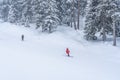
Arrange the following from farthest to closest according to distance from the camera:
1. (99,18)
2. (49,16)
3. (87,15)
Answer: (49,16) → (87,15) → (99,18)

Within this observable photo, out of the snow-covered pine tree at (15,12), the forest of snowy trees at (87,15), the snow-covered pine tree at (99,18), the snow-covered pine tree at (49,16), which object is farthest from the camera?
the snow-covered pine tree at (15,12)

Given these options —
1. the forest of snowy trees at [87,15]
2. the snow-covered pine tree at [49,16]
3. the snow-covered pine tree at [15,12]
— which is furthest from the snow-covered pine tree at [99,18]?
the snow-covered pine tree at [15,12]

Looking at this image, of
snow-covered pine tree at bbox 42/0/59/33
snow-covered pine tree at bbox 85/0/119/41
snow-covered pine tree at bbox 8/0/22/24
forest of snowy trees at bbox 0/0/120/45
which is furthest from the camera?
snow-covered pine tree at bbox 8/0/22/24

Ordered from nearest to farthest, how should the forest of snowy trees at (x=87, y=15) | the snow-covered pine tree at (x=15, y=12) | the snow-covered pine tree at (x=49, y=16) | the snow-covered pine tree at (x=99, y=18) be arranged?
1. the forest of snowy trees at (x=87, y=15)
2. the snow-covered pine tree at (x=99, y=18)
3. the snow-covered pine tree at (x=49, y=16)
4. the snow-covered pine tree at (x=15, y=12)

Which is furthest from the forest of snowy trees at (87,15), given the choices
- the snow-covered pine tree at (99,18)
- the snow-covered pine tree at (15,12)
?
the snow-covered pine tree at (15,12)

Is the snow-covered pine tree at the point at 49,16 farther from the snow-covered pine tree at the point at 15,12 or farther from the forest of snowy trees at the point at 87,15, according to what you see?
the snow-covered pine tree at the point at 15,12

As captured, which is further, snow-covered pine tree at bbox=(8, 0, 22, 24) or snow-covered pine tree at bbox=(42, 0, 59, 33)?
snow-covered pine tree at bbox=(8, 0, 22, 24)

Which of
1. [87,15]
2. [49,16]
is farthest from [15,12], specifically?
[87,15]

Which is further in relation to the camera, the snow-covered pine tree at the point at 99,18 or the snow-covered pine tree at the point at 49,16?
the snow-covered pine tree at the point at 49,16

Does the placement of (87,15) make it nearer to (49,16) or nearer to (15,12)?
(49,16)

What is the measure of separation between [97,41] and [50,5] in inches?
477

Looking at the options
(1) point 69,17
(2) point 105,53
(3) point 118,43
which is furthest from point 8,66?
(1) point 69,17

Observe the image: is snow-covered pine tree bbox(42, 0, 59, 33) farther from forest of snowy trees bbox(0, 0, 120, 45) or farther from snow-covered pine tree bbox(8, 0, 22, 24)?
snow-covered pine tree bbox(8, 0, 22, 24)

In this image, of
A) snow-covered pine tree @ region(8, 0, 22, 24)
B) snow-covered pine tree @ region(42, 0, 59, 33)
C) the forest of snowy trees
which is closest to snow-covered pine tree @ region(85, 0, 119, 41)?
the forest of snowy trees
